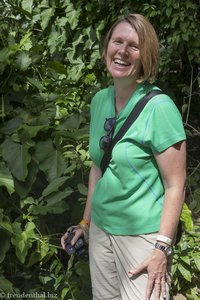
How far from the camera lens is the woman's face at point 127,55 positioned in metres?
1.56

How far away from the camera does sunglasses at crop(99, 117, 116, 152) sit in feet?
5.22

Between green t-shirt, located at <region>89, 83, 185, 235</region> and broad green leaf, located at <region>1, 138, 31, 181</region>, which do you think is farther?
broad green leaf, located at <region>1, 138, 31, 181</region>

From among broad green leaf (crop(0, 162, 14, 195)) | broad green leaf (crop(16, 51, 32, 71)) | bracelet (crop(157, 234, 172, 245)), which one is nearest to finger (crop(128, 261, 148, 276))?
bracelet (crop(157, 234, 172, 245))

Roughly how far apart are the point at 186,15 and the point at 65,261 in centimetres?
194

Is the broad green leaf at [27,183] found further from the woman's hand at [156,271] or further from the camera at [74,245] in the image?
the woman's hand at [156,271]

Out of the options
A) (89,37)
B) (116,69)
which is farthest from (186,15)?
(116,69)

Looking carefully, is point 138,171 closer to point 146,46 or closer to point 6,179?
point 146,46

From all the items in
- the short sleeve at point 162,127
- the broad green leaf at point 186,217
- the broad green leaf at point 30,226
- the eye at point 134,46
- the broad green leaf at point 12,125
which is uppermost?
the eye at point 134,46

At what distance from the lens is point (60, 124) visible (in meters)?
2.60

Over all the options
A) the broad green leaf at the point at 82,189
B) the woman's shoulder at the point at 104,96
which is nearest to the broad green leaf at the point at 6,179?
the broad green leaf at the point at 82,189

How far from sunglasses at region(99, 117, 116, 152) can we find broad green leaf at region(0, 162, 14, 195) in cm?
72

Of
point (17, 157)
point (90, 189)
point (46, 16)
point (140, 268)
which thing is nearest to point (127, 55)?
point (90, 189)

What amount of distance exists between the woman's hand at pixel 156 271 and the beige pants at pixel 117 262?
3 cm

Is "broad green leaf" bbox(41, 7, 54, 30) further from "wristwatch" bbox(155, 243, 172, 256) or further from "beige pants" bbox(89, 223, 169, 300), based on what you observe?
"wristwatch" bbox(155, 243, 172, 256)
